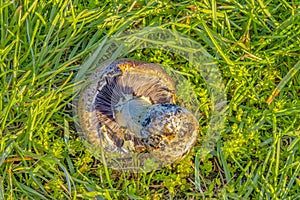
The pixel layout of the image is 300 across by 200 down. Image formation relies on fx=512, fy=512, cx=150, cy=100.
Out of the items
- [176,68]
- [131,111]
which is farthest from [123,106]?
[176,68]

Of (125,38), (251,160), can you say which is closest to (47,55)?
(125,38)

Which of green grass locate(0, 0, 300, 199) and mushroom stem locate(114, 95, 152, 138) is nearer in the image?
mushroom stem locate(114, 95, 152, 138)

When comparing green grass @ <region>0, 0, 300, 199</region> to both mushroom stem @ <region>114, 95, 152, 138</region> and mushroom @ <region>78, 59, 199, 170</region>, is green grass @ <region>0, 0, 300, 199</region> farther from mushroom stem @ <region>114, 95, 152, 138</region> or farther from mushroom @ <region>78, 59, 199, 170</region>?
mushroom stem @ <region>114, 95, 152, 138</region>

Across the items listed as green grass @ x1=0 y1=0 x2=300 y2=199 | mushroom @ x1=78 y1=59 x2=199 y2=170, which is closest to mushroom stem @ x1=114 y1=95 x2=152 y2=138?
mushroom @ x1=78 y1=59 x2=199 y2=170

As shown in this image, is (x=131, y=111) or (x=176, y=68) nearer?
(x=131, y=111)

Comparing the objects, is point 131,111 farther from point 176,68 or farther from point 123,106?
point 176,68
